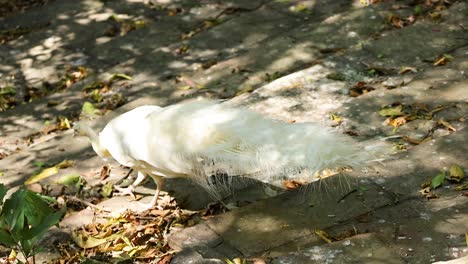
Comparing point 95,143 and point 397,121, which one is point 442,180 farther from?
point 95,143

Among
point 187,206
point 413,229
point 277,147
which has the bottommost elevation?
point 187,206

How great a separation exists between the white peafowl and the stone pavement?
0.30 m

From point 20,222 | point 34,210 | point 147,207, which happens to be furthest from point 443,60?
point 20,222

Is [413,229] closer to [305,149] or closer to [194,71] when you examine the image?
[305,149]

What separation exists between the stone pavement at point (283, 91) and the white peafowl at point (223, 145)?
11.8 inches

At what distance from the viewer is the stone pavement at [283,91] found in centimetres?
293

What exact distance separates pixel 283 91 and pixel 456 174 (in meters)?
1.70

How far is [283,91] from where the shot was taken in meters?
4.58

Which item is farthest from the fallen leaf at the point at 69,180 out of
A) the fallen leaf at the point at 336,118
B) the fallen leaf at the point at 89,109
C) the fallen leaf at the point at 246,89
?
the fallen leaf at the point at 336,118

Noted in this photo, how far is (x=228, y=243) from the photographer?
120 inches

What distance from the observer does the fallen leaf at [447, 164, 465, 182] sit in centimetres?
314

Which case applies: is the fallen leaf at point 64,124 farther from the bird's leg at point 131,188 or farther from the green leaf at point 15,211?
the green leaf at point 15,211

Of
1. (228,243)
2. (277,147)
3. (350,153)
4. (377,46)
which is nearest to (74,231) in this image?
(228,243)

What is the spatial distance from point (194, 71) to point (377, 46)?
5.19ft
